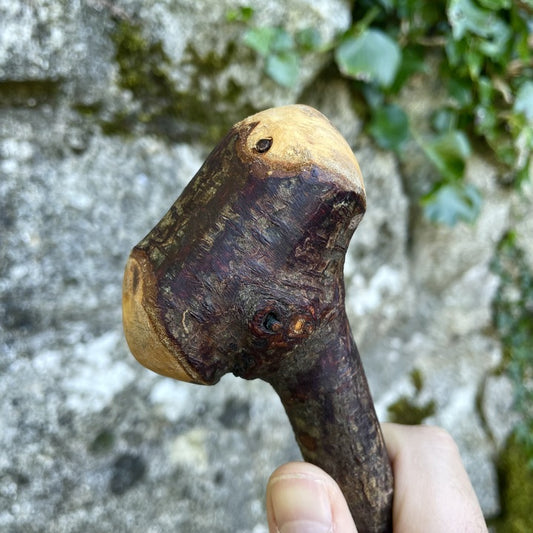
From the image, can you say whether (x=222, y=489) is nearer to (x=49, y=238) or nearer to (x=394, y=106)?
(x=49, y=238)

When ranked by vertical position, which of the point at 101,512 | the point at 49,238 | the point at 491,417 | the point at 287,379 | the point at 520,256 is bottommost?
the point at 491,417

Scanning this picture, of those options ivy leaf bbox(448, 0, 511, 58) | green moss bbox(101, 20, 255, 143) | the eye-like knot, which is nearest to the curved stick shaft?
the eye-like knot

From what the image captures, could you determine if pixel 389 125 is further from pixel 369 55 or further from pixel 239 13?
pixel 239 13

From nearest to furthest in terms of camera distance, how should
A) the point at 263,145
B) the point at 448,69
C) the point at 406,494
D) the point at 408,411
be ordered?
the point at 263,145
the point at 406,494
the point at 448,69
the point at 408,411

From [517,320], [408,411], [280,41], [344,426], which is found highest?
[280,41]

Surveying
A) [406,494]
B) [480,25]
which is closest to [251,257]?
[406,494]

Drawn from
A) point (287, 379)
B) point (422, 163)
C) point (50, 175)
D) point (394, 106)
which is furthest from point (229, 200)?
point (422, 163)

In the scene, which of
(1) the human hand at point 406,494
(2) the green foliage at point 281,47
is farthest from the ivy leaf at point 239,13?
(1) the human hand at point 406,494
